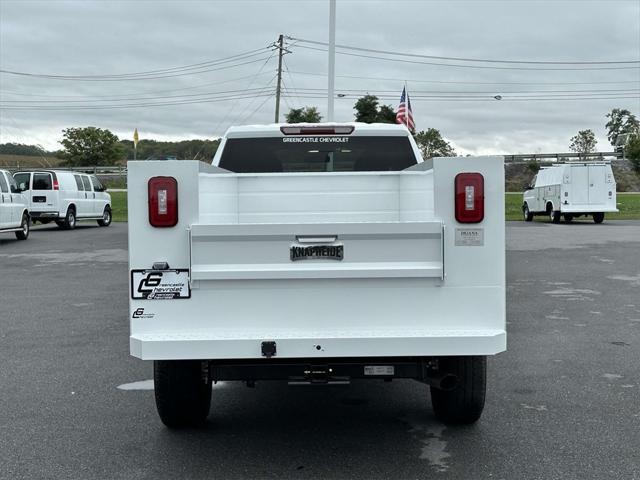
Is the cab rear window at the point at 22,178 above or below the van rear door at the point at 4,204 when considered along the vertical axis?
above

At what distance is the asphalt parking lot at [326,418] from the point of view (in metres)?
4.52

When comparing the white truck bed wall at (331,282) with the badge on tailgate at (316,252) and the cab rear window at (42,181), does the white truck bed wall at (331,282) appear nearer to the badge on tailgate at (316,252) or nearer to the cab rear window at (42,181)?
the badge on tailgate at (316,252)

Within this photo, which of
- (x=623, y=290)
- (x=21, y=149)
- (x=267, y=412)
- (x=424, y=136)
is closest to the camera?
(x=267, y=412)

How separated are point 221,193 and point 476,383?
210cm

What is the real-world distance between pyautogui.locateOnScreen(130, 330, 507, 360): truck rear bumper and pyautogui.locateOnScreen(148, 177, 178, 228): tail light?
636mm

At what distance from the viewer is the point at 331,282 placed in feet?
14.3

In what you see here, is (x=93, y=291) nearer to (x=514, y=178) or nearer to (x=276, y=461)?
(x=276, y=461)

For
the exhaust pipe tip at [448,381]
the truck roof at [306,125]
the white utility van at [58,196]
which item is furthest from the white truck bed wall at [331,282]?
the white utility van at [58,196]

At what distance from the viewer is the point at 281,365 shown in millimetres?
4379

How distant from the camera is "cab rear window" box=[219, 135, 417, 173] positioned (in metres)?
7.15

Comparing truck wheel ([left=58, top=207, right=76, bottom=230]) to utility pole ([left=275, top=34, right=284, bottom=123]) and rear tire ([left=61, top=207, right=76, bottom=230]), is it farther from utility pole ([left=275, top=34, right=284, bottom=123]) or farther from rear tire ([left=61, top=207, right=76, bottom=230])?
utility pole ([left=275, top=34, right=284, bottom=123])

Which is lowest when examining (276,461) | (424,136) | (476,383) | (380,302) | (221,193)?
(276,461)

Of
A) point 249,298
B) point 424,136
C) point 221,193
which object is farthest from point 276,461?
point 424,136

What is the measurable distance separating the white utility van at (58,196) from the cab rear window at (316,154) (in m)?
21.5
